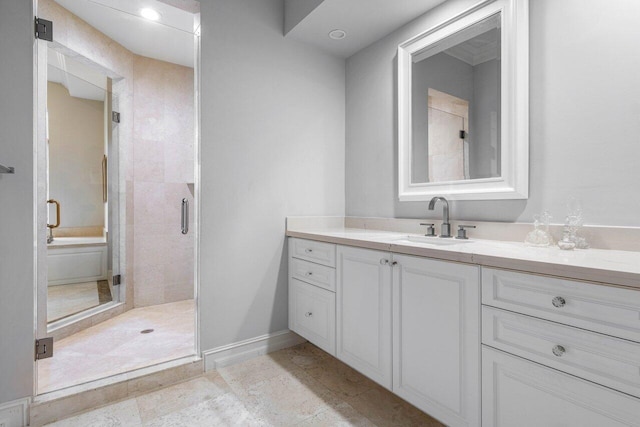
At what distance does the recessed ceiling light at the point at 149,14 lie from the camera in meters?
2.05

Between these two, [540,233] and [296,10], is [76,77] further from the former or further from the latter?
[540,233]

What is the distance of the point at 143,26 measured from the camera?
7.56 feet

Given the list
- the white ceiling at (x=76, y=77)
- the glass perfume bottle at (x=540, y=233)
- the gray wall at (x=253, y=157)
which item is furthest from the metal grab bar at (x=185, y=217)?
the glass perfume bottle at (x=540, y=233)

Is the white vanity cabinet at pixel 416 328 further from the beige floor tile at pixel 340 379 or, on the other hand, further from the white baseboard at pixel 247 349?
the white baseboard at pixel 247 349

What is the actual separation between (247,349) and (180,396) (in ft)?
1.68

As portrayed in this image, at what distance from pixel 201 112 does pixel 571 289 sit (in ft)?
6.74

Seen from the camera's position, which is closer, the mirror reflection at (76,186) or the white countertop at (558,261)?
the white countertop at (558,261)

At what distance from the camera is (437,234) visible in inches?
76.7

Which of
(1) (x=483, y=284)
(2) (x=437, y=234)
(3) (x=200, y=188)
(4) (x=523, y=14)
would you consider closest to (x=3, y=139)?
(3) (x=200, y=188)

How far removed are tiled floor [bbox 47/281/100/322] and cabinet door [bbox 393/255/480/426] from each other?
2026 mm

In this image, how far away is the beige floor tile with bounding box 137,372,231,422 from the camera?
5.33ft

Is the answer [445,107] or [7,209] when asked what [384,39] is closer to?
[445,107]

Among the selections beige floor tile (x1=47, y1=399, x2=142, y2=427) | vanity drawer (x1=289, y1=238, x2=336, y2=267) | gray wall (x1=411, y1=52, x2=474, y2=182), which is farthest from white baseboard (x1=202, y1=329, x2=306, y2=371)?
gray wall (x1=411, y1=52, x2=474, y2=182)

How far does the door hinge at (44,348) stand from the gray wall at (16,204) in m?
0.05
